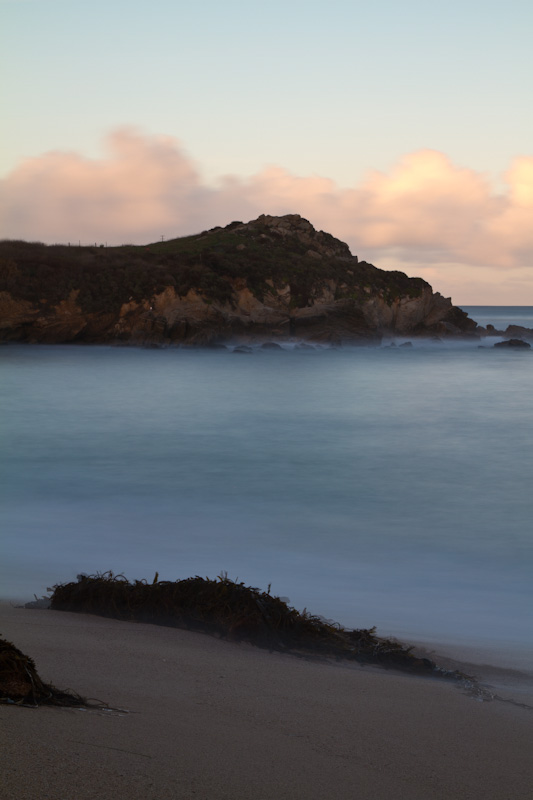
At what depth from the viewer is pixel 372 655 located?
445 centimetres

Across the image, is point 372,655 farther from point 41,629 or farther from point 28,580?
point 28,580

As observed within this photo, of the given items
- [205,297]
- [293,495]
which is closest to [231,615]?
[293,495]

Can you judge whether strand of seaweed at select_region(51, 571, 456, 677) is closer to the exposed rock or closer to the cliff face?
the cliff face

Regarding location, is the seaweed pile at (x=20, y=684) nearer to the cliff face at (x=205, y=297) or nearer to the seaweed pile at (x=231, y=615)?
the seaweed pile at (x=231, y=615)

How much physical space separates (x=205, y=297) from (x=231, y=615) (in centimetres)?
4442

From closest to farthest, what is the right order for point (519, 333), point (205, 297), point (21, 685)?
point (21, 685)
point (205, 297)
point (519, 333)

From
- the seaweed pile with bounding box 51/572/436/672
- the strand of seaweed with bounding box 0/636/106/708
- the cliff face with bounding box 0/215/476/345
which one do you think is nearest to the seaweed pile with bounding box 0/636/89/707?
the strand of seaweed with bounding box 0/636/106/708

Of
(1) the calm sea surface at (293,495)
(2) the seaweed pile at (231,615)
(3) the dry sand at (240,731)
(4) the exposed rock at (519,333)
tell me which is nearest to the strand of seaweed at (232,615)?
(2) the seaweed pile at (231,615)

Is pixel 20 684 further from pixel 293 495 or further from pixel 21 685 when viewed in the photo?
pixel 293 495

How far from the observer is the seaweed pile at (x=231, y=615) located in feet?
14.8

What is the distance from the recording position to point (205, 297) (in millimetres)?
48188

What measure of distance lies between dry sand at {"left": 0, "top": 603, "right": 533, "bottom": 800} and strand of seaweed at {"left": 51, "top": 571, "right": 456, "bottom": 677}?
0.58ft

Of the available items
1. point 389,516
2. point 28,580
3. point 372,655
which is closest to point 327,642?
point 372,655

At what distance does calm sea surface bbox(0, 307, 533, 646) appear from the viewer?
262 inches
